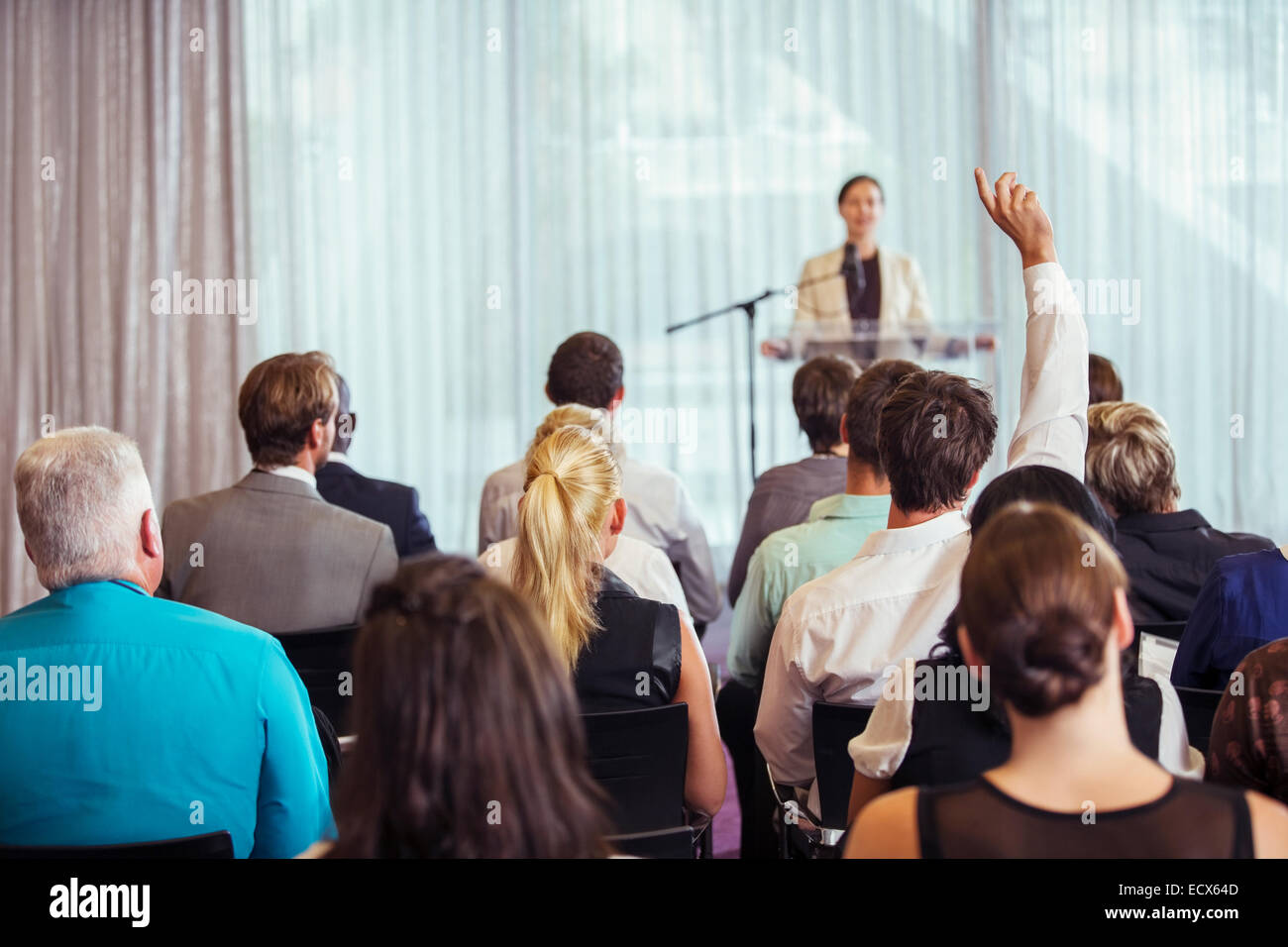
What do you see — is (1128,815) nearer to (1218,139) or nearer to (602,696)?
(602,696)

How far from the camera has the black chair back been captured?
133 cm

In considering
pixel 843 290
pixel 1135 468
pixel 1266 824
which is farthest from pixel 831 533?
pixel 843 290

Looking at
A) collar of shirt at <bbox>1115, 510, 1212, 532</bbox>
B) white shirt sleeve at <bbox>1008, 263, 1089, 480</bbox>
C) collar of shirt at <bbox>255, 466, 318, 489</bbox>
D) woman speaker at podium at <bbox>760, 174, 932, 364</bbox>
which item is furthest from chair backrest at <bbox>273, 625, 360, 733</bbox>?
woman speaker at podium at <bbox>760, 174, 932, 364</bbox>

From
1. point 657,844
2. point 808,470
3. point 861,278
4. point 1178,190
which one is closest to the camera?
point 657,844

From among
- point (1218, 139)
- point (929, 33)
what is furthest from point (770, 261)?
point (1218, 139)

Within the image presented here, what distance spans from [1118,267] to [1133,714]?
5.35 meters

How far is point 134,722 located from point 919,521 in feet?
3.91

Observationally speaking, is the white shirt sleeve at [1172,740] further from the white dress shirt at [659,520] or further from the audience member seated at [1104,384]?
the audience member seated at [1104,384]

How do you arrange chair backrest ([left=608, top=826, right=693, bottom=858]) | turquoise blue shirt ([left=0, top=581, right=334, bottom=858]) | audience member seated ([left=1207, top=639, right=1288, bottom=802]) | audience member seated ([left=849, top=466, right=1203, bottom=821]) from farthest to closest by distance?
chair backrest ([left=608, top=826, right=693, bottom=858])
turquoise blue shirt ([left=0, top=581, right=334, bottom=858])
audience member seated ([left=849, top=466, right=1203, bottom=821])
audience member seated ([left=1207, top=639, right=1288, bottom=802])

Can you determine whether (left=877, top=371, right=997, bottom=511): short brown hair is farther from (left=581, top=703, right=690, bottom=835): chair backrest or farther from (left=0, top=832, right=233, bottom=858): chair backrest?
(left=0, top=832, right=233, bottom=858): chair backrest

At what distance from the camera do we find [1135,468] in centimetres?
249

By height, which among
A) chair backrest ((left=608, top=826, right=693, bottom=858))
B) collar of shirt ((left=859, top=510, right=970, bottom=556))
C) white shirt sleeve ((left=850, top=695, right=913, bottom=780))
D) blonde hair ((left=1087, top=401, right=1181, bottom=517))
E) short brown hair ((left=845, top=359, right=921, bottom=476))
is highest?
short brown hair ((left=845, top=359, right=921, bottom=476))

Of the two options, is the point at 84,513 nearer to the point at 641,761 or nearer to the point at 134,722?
the point at 134,722

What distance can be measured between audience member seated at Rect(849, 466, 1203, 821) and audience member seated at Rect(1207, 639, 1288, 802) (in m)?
0.06
